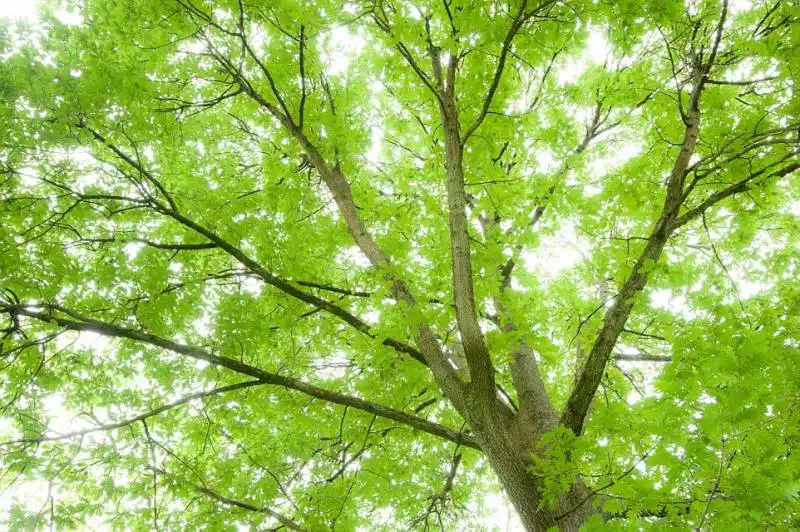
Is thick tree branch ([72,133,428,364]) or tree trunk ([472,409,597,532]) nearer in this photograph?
tree trunk ([472,409,597,532])

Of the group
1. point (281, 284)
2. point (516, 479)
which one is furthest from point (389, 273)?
point (516, 479)

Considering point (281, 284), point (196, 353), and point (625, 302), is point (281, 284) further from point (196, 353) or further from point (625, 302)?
point (625, 302)

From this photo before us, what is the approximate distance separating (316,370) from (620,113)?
4548mm

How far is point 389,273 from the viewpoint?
10.1 ft

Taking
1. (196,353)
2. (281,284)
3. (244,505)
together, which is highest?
(281,284)

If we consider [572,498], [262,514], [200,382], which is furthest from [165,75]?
[572,498]

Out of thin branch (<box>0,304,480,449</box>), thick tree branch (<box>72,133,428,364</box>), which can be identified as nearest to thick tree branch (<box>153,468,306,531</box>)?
thin branch (<box>0,304,480,449</box>)

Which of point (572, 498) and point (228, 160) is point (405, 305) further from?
point (228, 160)

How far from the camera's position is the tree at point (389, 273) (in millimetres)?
2283

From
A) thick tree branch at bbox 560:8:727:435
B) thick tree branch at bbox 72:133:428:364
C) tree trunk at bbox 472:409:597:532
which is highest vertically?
thick tree branch at bbox 72:133:428:364

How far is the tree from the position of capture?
7.49 feet

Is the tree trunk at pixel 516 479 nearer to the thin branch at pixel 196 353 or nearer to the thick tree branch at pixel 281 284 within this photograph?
the thin branch at pixel 196 353

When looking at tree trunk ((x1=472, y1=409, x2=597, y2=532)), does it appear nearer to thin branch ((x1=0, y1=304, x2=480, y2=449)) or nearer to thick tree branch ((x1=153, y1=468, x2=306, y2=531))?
thin branch ((x1=0, y1=304, x2=480, y2=449))

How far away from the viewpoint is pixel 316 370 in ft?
14.7
